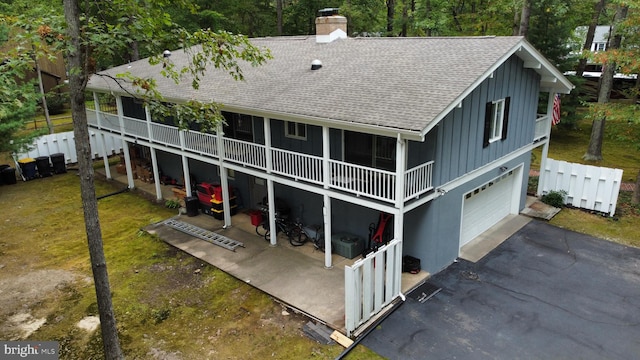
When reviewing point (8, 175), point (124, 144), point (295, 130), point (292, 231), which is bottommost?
point (292, 231)

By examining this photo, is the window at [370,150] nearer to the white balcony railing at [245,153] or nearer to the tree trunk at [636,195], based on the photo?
the white balcony railing at [245,153]

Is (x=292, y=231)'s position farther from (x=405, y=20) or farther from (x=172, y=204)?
(x=405, y=20)

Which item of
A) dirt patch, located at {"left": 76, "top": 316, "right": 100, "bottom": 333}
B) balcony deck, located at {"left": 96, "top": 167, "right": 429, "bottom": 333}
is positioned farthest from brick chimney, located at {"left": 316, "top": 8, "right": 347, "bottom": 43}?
dirt patch, located at {"left": 76, "top": 316, "right": 100, "bottom": 333}

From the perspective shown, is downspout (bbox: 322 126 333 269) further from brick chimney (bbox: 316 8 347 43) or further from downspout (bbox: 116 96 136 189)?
downspout (bbox: 116 96 136 189)

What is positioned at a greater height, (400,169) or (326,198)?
(400,169)

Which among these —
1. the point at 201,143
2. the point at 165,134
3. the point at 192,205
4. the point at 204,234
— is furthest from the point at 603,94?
the point at 165,134

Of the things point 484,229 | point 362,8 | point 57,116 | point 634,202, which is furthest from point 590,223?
point 57,116

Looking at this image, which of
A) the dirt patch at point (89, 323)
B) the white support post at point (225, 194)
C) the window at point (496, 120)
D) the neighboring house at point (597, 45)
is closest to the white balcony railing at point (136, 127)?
the white support post at point (225, 194)
